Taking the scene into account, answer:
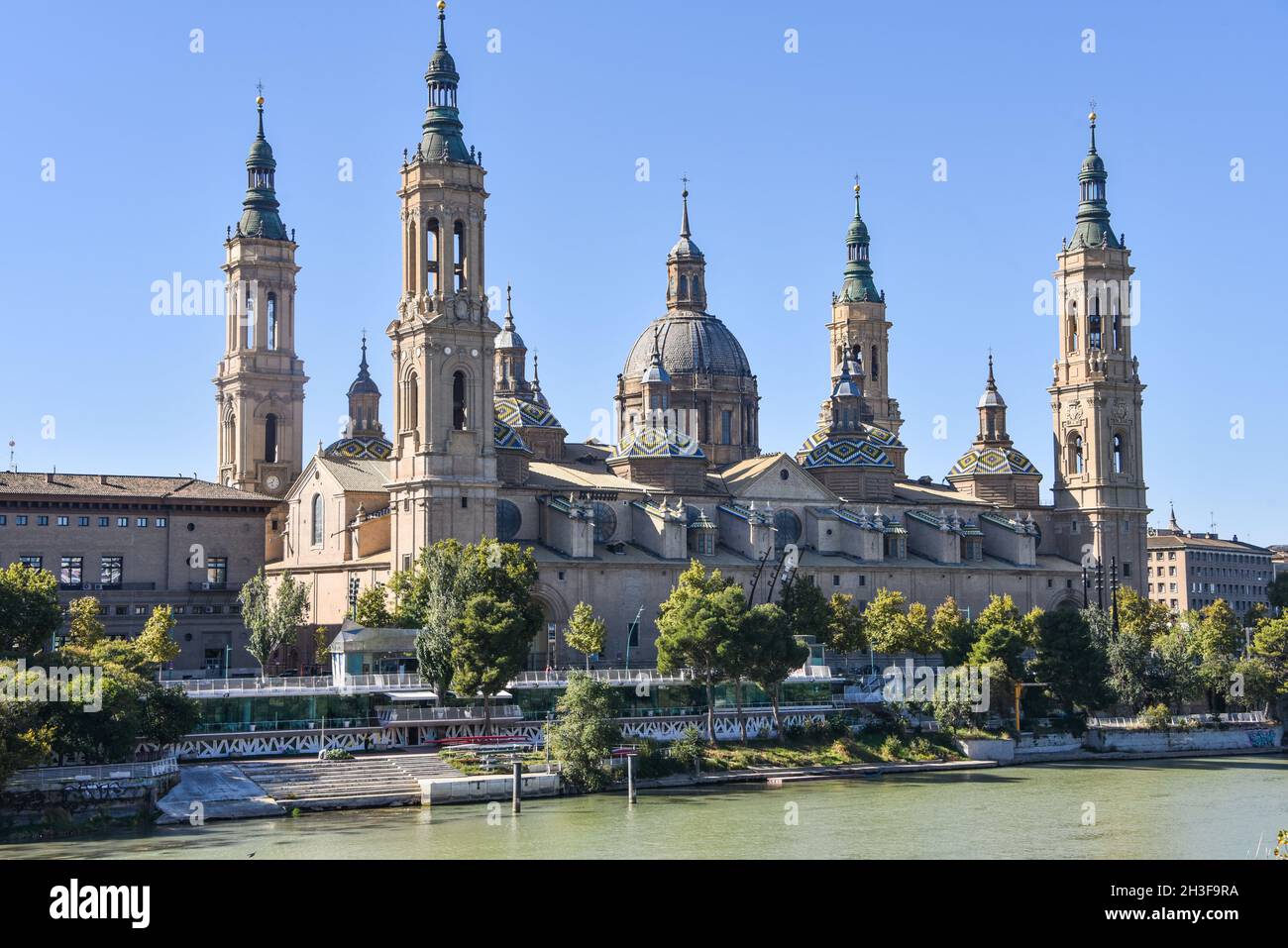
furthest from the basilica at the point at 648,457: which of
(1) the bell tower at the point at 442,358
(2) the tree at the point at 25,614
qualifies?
(2) the tree at the point at 25,614

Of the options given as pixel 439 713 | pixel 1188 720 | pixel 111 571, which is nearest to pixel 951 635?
pixel 1188 720

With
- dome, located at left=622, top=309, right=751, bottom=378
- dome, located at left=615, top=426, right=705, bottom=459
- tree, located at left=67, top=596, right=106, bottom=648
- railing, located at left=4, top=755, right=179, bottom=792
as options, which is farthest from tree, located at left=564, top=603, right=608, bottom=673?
dome, located at left=622, top=309, right=751, bottom=378

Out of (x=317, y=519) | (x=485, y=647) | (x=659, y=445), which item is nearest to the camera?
(x=485, y=647)

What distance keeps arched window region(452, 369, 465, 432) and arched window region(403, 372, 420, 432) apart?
1.81 meters

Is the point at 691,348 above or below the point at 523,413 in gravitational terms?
above

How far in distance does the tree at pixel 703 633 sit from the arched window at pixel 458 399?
1679cm

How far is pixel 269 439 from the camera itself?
10350cm

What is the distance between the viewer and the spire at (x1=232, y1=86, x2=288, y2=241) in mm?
102688

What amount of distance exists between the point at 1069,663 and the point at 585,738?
31.3m

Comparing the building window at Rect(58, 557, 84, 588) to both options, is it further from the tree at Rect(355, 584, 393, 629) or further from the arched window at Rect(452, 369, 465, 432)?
the arched window at Rect(452, 369, 465, 432)

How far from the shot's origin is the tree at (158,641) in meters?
74.8

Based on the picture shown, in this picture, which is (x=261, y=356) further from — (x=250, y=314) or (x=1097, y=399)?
(x=1097, y=399)

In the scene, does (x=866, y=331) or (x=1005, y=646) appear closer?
(x=1005, y=646)

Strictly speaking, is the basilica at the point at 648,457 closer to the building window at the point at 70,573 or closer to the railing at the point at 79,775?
the building window at the point at 70,573
